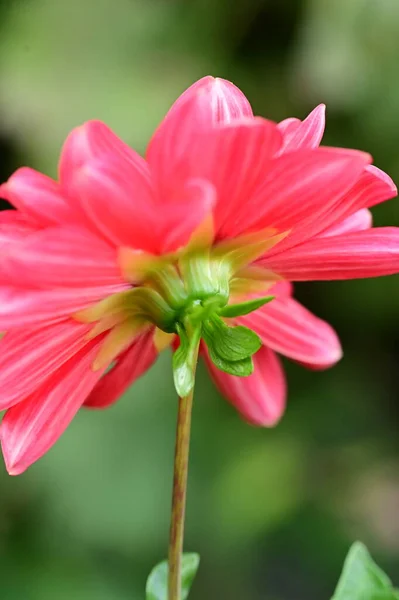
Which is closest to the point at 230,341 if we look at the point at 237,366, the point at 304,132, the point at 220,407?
the point at 237,366

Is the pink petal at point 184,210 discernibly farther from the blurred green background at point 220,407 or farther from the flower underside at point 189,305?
the blurred green background at point 220,407

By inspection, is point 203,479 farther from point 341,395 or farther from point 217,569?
point 341,395

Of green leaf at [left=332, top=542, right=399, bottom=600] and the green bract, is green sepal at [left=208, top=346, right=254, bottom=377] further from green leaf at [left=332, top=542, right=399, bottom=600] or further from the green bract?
green leaf at [left=332, top=542, right=399, bottom=600]

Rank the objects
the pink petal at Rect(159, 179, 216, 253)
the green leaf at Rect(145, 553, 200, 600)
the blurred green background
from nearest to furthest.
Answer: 1. the pink petal at Rect(159, 179, 216, 253)
2. the green leaf at Rect(145, 553, 200, 600)
3. the blurred green background

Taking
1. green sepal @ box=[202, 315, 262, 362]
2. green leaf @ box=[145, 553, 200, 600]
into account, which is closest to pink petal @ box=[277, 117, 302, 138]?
green sepal @ box=[202, 315, 262, 362]

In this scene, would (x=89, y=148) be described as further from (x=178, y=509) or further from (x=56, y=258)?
(x=178, y=509)

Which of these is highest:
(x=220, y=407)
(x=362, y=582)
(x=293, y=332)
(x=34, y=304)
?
(x=34, y=304)
